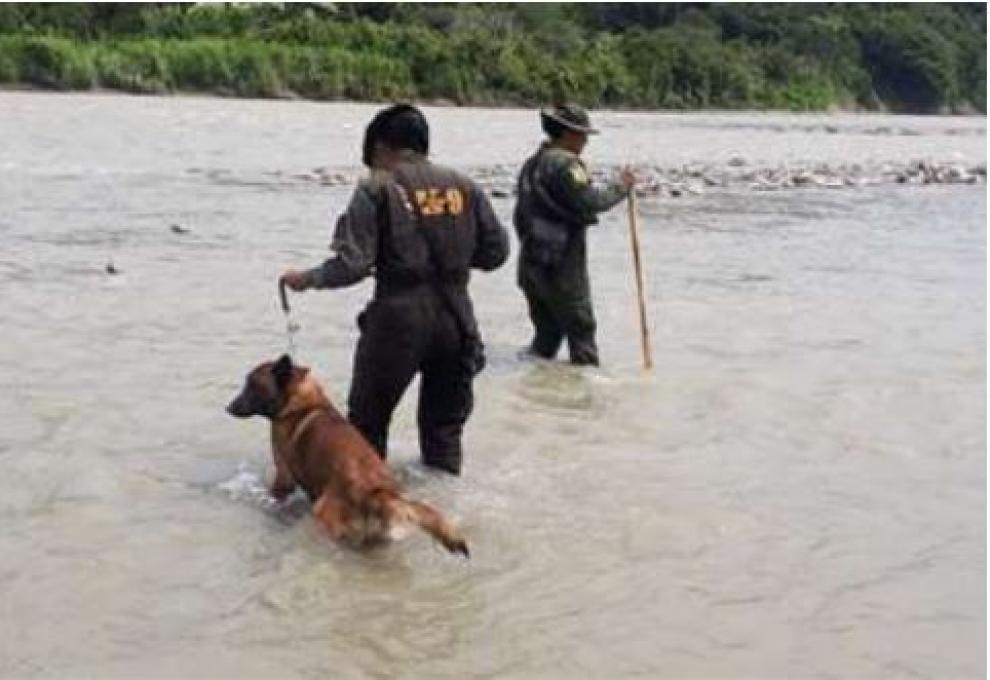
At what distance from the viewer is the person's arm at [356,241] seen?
253 inches

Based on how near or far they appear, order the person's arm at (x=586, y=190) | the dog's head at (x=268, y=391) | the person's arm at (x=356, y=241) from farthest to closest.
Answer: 1. the person's arm at (x=586, y=190)
2. the dog's head at (x=268, y=391)
3. the person's arm at (x=356, y=241)

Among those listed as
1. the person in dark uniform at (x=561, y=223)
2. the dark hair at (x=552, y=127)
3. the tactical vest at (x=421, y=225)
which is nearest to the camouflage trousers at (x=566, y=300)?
the person in dark uniform at (x=561, y=223)

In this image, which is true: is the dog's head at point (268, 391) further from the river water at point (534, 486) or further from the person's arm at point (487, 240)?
the person's arm at point (487, 240)

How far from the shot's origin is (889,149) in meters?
45.5

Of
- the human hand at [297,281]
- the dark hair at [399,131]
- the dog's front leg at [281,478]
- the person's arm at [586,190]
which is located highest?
the dark hair at [399,131]

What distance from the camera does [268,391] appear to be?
6703 mm

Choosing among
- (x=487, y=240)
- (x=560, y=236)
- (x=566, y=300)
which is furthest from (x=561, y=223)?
(x=487, y=240)

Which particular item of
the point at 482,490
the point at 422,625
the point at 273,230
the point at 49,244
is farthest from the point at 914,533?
the point at 273,230

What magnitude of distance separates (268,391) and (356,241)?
0.79 metres

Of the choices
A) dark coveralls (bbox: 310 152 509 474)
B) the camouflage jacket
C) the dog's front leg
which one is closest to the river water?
the dog's front leg

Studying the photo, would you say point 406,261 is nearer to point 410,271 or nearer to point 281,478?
point 410,271

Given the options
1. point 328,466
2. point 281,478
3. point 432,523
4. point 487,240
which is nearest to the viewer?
A: point 432,523

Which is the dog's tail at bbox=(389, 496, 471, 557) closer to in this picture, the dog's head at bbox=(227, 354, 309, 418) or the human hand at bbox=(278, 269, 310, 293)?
the dog's head at bbox=(227, 354, 309, 418)

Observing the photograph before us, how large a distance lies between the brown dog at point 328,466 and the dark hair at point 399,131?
3.36 ft
